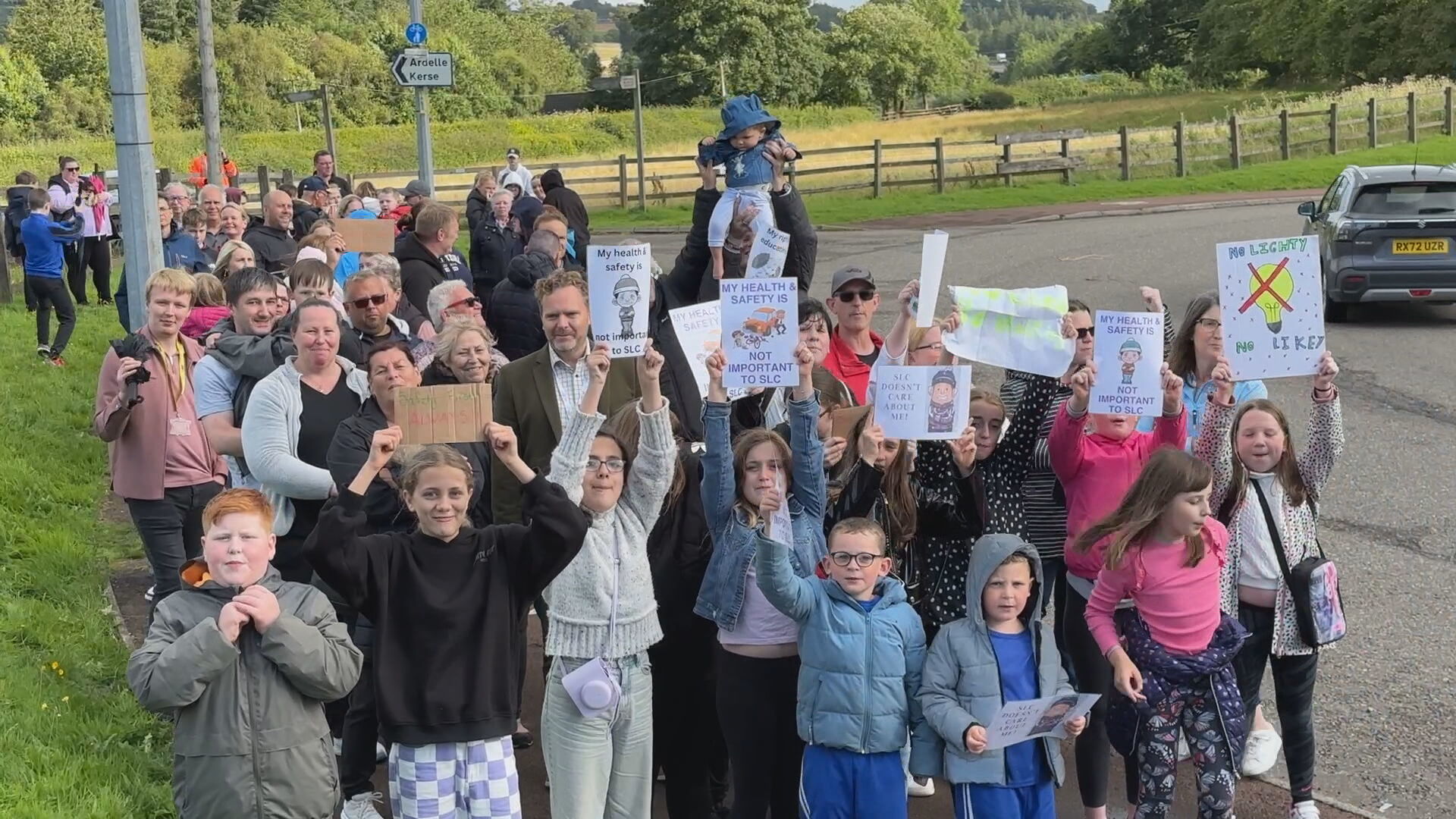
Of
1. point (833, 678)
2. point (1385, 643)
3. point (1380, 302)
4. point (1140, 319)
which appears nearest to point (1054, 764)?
point (833, 678)

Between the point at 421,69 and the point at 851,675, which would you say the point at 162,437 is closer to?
the point at 851,675

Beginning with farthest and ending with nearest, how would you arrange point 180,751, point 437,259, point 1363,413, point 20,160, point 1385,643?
point 20,160
point 1363,413
point 437,259
point 1385,643
point 180,751

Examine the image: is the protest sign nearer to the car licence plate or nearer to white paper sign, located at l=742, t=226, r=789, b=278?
white paper sign, located at l=742, t=226, r=789, b=278

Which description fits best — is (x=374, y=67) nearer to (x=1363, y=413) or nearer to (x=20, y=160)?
(x=20, y=160)

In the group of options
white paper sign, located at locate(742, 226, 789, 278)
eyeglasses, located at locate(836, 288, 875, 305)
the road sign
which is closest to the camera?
eyeglasses, located at locate(836, 288, 875, 305)

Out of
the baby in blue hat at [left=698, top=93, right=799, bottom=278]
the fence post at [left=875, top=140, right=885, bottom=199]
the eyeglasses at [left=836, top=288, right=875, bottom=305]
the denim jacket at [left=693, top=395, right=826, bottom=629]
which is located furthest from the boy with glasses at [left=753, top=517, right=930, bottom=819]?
the fence post at [left=875, top=140, right=885, bottom=199]

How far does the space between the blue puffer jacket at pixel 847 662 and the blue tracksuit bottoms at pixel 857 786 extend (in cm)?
5

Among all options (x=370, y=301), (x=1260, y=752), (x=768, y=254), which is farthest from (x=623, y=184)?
(x=1260, y=752)

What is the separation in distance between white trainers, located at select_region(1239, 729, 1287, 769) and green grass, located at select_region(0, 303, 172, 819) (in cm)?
427

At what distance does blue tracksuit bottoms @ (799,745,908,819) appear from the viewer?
4.71 m

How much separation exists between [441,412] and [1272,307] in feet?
9.78

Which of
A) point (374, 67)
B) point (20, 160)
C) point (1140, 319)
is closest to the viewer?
point (1140, 319)

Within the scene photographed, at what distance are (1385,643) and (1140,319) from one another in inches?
122

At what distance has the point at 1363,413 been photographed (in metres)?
12.0
